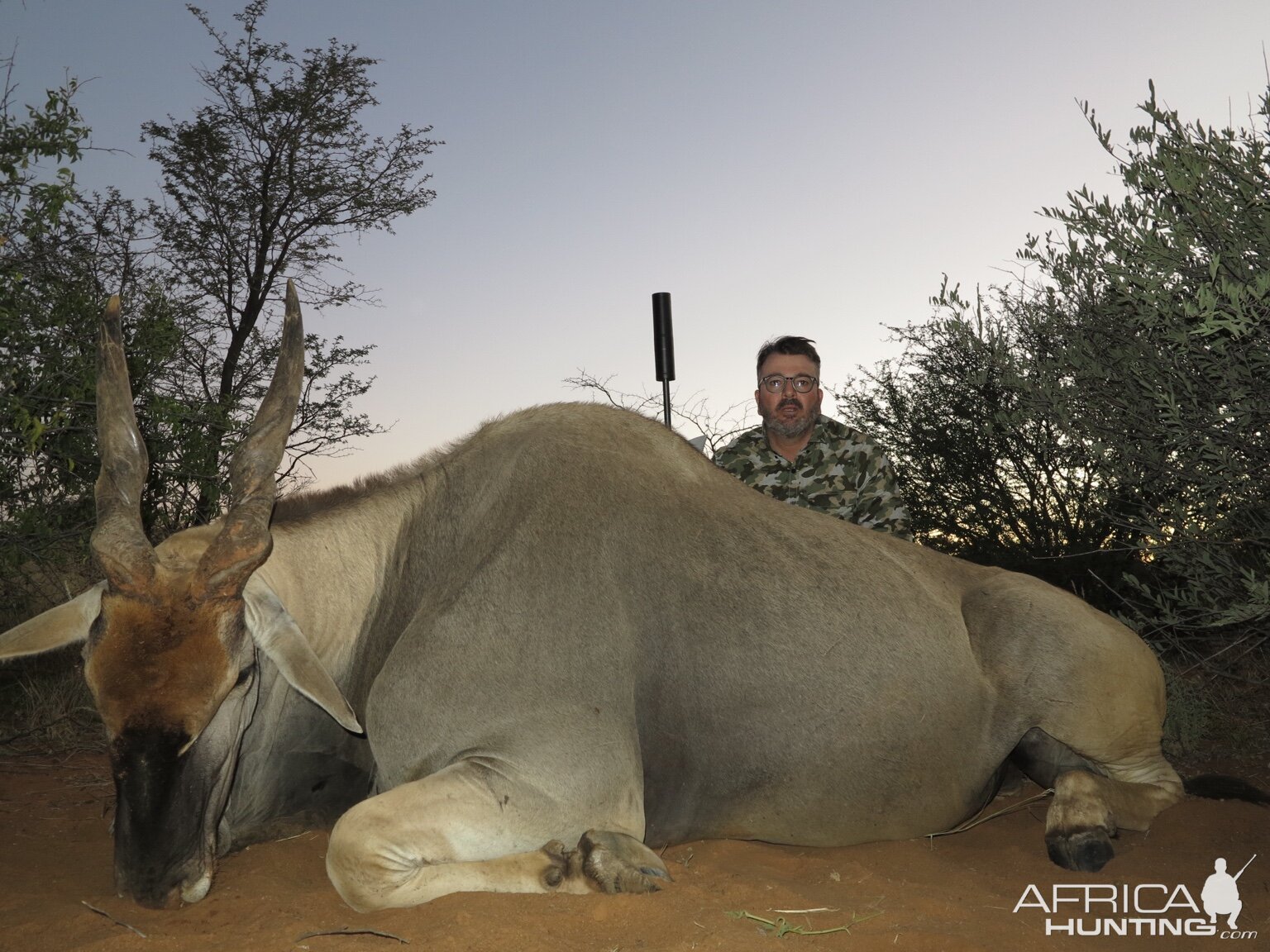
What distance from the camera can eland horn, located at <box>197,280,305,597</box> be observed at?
10.4ft

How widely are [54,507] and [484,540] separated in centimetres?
421

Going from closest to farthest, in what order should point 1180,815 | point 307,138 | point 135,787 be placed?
1. point 135,787
2. point 1180,815
3. point 307,138

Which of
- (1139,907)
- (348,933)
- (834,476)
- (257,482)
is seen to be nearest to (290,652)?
(257,482)

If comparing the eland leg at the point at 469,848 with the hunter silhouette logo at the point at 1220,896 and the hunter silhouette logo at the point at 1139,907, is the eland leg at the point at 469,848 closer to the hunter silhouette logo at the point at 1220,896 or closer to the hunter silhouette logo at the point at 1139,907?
the hunter silhouette logo at the point at 1139,907

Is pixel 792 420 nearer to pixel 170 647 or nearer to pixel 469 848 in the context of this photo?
pixel 469 848

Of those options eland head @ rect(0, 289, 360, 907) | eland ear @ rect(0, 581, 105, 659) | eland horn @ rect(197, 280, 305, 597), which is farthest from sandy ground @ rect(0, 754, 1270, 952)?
eland horn @ rect(197, 280, 305, 597)

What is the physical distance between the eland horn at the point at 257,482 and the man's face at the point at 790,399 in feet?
12.4

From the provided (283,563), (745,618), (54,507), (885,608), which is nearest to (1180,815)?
(885,608)

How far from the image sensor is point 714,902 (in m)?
3.14

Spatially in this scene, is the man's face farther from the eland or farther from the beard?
the eland

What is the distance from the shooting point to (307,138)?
15344mm

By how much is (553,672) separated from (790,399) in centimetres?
382

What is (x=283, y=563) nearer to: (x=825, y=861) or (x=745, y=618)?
(x=745, y=618)

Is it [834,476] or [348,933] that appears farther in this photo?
[834,476]
